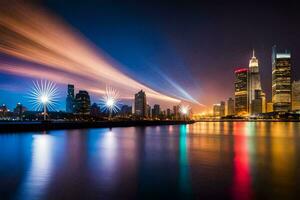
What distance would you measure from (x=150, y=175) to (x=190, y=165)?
4385 mm

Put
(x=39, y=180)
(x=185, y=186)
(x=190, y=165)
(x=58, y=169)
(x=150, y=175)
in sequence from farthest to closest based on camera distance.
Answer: (x=190, y=165), (x=58, y=169), (x=150, y=175), (x=39, y=180), (x=185, y=186)

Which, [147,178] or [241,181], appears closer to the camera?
[241,181]

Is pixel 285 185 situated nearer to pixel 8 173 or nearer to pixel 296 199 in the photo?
pixel 296 199

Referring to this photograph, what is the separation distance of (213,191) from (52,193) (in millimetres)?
6402

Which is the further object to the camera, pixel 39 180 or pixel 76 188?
pixel 39 180

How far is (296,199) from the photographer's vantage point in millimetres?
11727

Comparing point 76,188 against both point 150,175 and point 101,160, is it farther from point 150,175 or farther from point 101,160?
point 101,160

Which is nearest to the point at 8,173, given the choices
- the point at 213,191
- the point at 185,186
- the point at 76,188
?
the point at 76,188

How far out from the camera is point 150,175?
16484 millimetres

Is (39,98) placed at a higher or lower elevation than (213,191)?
higher

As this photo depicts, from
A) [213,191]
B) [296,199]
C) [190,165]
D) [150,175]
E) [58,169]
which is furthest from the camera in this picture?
[190,165]

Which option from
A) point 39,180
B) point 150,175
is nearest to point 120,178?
point 150,175

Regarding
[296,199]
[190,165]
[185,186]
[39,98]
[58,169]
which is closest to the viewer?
[296,199]

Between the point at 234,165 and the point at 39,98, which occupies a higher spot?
the point at 39,98
